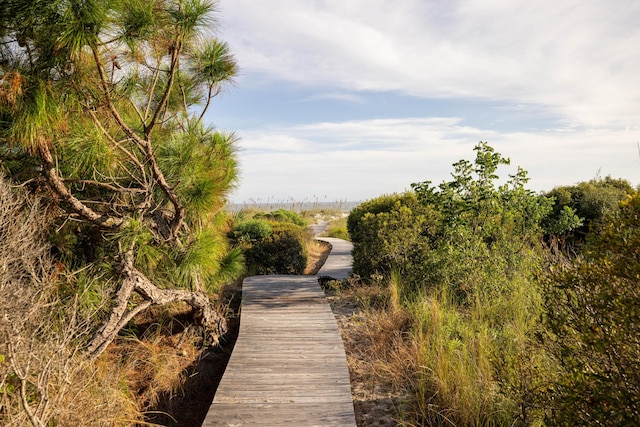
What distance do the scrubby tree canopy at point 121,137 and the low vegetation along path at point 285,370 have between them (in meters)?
0.91

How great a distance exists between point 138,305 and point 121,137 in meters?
1.88

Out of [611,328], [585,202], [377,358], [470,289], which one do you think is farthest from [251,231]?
[611,328]

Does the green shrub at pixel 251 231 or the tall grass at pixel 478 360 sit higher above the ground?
the green shrub at pixel 251 231

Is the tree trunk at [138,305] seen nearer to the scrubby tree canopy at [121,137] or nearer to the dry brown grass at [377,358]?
the scrubby tree canopy at [121,137]

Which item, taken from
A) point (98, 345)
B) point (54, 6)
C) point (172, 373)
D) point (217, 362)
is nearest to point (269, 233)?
point (217, 362)

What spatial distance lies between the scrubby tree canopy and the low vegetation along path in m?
Answer: 0.91

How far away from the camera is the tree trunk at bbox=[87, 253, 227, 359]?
166 inches

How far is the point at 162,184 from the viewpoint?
4648mm

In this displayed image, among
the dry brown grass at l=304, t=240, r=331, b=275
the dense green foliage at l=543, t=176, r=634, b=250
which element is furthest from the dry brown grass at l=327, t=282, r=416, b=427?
the dense green foliage at l=543, t=176, r=634, b=250

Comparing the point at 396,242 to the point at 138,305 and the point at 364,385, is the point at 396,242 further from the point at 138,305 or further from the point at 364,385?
the point at 138,305

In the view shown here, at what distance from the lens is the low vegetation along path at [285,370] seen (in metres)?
3.80

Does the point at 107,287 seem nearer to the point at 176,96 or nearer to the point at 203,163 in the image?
the point at 203,163

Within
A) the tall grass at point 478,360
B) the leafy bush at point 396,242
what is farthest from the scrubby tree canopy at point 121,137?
the leafy bush at point 396,242

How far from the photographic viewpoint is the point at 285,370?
15.5 ft
